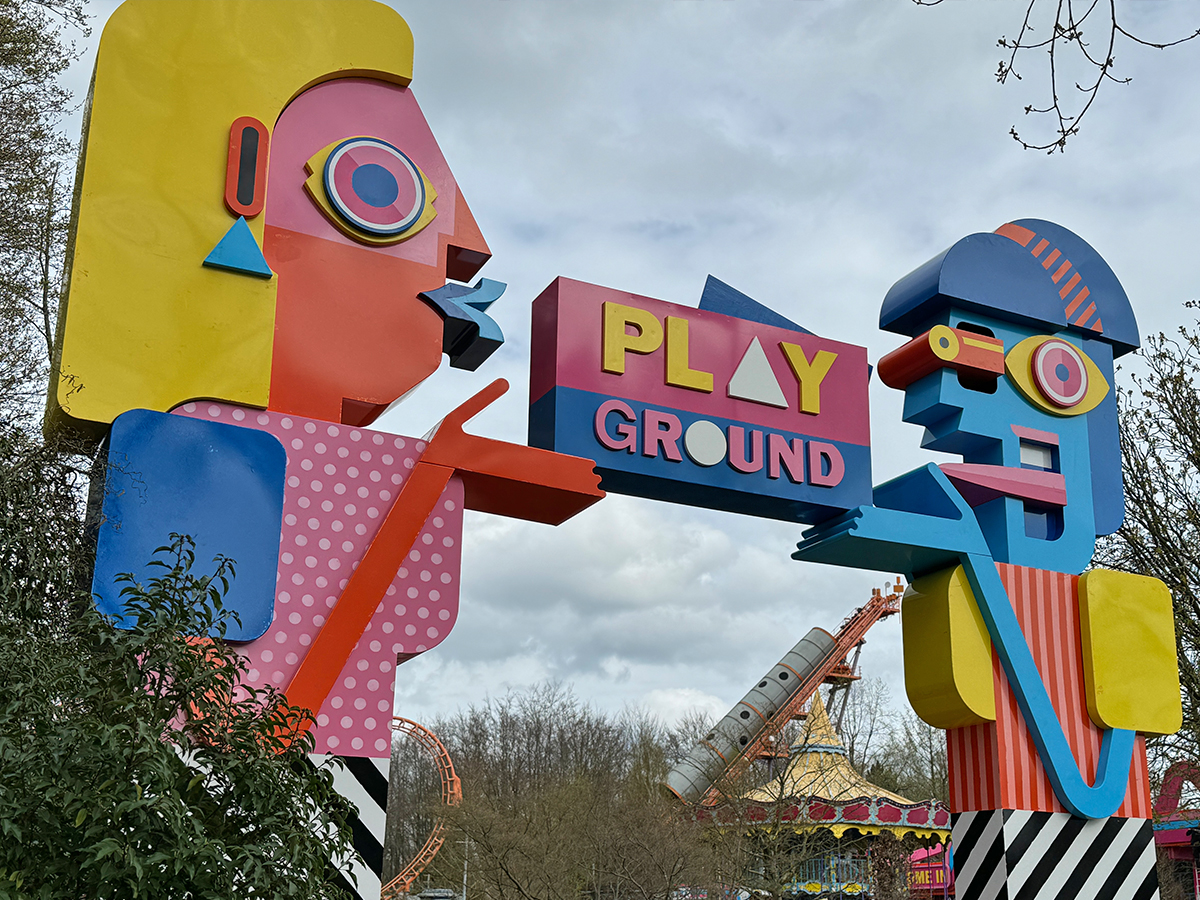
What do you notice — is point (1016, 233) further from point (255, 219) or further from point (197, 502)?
point (197, 502)

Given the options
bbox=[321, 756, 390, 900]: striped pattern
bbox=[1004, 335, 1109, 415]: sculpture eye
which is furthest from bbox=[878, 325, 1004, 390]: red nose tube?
bbox=[321, 756, 390, 900]: striped pattern

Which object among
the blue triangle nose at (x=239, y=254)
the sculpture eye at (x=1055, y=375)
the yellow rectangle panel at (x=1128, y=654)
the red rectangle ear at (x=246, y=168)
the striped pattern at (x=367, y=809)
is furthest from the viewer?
the sculpture eye at (x=1055, y=375)

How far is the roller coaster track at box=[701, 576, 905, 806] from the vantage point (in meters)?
28.3

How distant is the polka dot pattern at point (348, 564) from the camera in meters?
5.99

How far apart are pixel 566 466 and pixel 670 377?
1147 millimetres

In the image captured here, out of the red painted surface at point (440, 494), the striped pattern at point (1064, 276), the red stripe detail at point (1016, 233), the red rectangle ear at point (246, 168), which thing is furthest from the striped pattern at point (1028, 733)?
the red rectangle ear at point (246, 168)

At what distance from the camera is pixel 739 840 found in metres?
18.1

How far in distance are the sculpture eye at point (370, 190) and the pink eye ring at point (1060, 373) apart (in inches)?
190

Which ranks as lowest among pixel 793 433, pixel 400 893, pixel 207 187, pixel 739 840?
pixel 400 893

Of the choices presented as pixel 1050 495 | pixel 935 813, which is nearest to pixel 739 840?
pixel 935 813

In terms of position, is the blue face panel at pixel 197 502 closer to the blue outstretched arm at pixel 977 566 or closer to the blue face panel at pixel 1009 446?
the blue outstretched arm at pixel 977 566

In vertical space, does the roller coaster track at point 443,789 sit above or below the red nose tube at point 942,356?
below

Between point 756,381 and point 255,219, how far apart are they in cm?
342

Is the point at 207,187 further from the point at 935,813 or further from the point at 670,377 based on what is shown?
the point at 935,813
